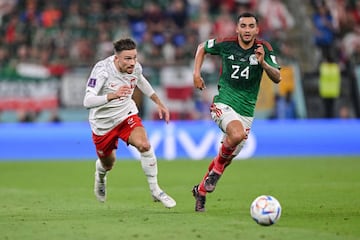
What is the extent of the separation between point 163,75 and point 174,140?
1721 millimetres

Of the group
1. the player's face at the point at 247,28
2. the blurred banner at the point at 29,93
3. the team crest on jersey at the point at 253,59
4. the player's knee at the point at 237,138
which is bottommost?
the blurred banner at the point at 29,93

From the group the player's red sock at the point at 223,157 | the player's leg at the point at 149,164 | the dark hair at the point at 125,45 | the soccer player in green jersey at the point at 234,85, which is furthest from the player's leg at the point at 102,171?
the player's red sock at the point at 223,157

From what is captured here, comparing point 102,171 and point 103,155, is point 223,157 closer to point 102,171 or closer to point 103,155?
point 103,155

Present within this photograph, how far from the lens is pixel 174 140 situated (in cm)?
2098

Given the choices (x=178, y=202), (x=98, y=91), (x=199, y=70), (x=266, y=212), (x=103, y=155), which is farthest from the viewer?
(x=178, y=202)

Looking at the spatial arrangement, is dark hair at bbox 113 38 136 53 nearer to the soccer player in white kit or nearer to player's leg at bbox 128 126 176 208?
the soccer player in white kit

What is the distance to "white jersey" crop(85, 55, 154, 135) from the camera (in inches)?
430

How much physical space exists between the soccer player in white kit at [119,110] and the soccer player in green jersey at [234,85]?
2.02 feet

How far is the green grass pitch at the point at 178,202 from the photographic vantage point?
8.70 m

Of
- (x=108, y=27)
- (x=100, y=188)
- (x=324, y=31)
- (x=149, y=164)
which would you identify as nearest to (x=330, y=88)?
(x=324, y=31)

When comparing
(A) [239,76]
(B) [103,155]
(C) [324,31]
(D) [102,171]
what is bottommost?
(D) [102,171]

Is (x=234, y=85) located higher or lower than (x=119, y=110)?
higher

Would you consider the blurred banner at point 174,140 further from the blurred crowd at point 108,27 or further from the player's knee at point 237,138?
the player's knee at point 237,138

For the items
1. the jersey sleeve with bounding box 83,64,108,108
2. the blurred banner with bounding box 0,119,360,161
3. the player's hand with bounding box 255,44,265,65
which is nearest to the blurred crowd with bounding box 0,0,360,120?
the blurred banner with bounding box 0,119,360,161
